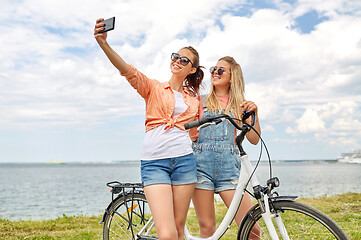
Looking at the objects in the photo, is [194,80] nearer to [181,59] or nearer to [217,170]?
[181,59]

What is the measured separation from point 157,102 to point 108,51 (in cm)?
58

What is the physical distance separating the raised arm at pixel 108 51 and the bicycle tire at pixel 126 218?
55.5 inches

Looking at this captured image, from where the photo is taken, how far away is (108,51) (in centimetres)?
287

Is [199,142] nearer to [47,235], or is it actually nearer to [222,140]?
[222,140]

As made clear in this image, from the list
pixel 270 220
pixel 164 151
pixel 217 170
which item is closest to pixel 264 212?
pixel 270 220

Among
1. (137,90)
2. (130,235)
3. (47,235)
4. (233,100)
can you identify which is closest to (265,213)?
(233,100)

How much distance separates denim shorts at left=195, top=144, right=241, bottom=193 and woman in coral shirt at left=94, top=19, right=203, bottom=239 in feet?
0.50

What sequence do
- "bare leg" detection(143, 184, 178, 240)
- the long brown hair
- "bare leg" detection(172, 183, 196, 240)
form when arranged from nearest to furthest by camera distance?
"bare leg" detection(143, 184, 178, 240)
"bare leg" detection(172, 183, 196, 240)
the long brown hair

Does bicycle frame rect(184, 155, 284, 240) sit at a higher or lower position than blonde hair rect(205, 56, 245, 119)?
lower

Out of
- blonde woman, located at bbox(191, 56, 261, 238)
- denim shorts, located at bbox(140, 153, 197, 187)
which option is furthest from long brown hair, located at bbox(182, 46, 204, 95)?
denim shorts, located at bbox(140, 153, 197, 187)

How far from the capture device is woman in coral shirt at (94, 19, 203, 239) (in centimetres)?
292

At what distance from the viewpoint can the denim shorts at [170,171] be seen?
295 centimetres

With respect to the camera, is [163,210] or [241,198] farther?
[241,198]

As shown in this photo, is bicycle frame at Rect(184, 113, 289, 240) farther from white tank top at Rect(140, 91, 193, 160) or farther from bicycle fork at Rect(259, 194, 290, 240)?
white tank top at Rect(140, 91, 193, 160)
